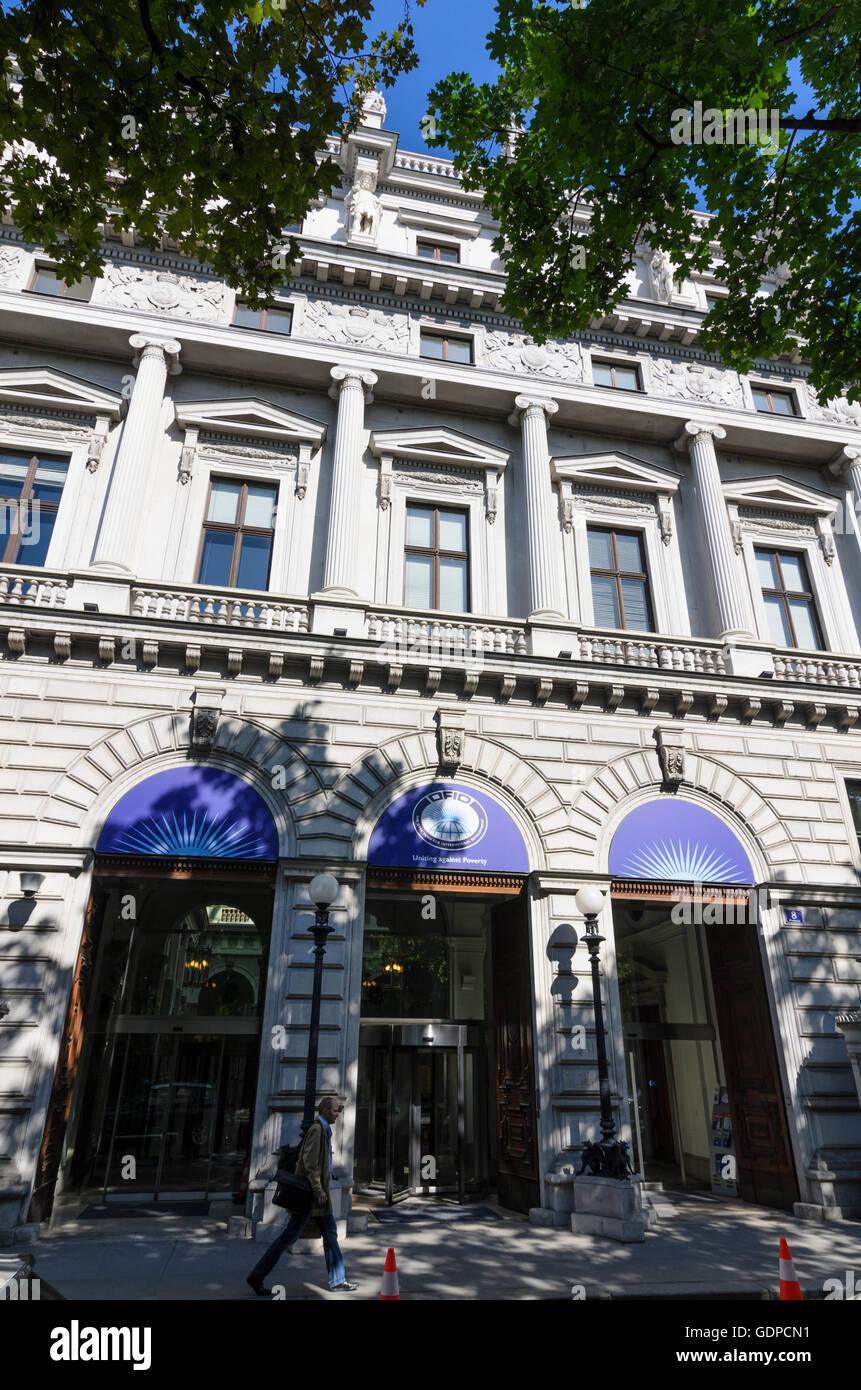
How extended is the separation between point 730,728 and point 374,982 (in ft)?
30.2

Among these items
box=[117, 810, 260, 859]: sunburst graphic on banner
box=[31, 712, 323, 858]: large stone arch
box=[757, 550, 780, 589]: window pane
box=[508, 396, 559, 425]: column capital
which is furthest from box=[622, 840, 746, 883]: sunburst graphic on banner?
box=[508, 396, 559, 425]: column capital

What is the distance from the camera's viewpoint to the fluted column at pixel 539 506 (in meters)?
17.4

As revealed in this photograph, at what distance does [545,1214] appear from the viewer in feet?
41.5

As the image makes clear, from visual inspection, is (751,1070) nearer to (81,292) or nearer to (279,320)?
(279,320)

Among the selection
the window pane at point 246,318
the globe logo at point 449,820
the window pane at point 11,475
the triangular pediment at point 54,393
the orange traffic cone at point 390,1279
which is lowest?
the orange traffic cone at point 390,1279

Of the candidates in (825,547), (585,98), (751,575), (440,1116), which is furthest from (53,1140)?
(825,547)

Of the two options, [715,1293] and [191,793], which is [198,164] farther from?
[715,1293]

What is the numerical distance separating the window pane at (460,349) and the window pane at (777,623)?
9.69 meters

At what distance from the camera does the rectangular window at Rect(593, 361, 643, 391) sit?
69.4ft

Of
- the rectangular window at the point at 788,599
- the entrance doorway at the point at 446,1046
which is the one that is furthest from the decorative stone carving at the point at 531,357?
the entrance doorway at the point at 446,1046

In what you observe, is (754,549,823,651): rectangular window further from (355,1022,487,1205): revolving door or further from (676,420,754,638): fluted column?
(355,1022,487,1205): revolving door

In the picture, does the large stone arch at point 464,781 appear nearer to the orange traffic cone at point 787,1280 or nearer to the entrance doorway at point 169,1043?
the entrance doorway at point 169,1043

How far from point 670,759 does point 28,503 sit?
46.6 ft

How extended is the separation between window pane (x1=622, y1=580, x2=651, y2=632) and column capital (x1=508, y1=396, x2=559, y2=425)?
4.60 m
